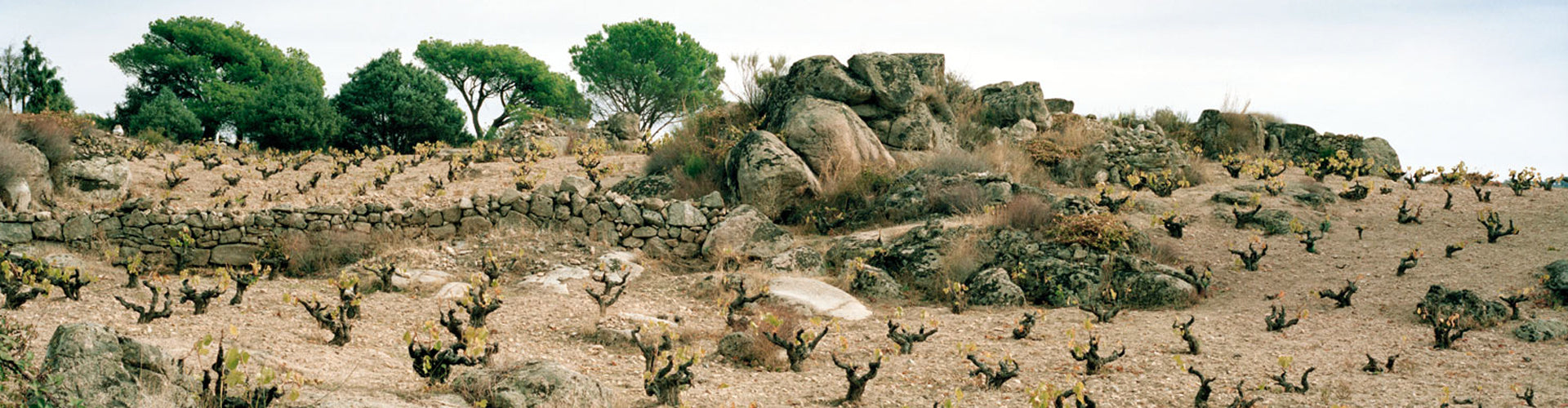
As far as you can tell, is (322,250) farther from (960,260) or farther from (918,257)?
(960,260)

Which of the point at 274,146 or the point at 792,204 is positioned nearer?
the point at 792,204

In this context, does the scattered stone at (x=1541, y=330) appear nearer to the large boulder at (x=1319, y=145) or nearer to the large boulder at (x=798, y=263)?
the large boulder at (x=798, y=263)

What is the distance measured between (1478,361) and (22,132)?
1948 cm

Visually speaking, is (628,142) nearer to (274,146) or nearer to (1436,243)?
(274,146)

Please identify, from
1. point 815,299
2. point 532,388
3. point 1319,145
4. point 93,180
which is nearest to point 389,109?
point 93,180

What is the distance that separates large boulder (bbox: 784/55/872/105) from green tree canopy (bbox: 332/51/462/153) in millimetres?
14137

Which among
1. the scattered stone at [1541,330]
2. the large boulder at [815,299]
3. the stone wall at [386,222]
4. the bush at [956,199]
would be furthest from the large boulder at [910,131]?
the scattered stone at [1541,330]

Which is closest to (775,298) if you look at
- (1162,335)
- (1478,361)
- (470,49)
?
(1162,335)

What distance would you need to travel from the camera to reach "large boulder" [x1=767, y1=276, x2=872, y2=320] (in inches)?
371

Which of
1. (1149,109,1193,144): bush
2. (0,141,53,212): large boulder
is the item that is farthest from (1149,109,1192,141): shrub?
(0,141,53,212): large boulder

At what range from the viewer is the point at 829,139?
15164 mm

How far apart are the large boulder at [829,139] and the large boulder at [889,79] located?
106cm

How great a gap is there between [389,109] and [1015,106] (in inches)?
700

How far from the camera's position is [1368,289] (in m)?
9.89
